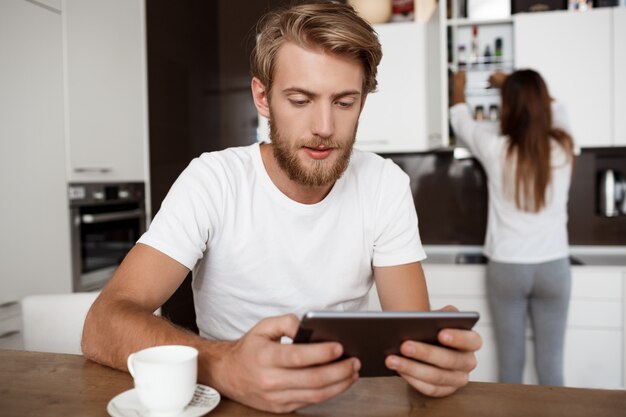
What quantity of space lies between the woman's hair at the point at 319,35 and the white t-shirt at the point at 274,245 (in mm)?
267

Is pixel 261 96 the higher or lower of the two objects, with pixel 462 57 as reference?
lower

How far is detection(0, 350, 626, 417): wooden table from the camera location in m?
0.86

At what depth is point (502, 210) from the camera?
9.02 ft

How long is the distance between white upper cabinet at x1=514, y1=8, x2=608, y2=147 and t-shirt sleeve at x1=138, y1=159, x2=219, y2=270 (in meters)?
2.19

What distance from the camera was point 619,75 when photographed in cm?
288

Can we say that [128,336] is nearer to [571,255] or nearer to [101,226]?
[101,226]

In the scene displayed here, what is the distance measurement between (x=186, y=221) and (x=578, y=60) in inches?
95.0

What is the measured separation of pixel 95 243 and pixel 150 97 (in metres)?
0.84

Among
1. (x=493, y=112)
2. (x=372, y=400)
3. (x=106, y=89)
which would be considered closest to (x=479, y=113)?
(x=493, y=112)

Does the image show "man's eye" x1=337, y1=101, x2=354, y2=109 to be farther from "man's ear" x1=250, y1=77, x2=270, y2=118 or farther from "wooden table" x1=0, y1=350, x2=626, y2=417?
"wooden table" x1=0, y1=350, x2=626, y2=417

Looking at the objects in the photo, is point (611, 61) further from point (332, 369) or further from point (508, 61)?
point (332, 369)

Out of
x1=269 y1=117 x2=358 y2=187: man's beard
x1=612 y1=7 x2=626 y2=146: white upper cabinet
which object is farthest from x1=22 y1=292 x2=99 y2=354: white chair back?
x1=612 y1=7 x2=626 y2=146: white upper cabinet

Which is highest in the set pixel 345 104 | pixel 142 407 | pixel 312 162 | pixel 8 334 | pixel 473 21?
pixel 473 21

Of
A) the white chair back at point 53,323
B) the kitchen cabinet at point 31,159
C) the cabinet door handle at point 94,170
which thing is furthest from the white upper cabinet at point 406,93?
the white chair back at point 53,323
